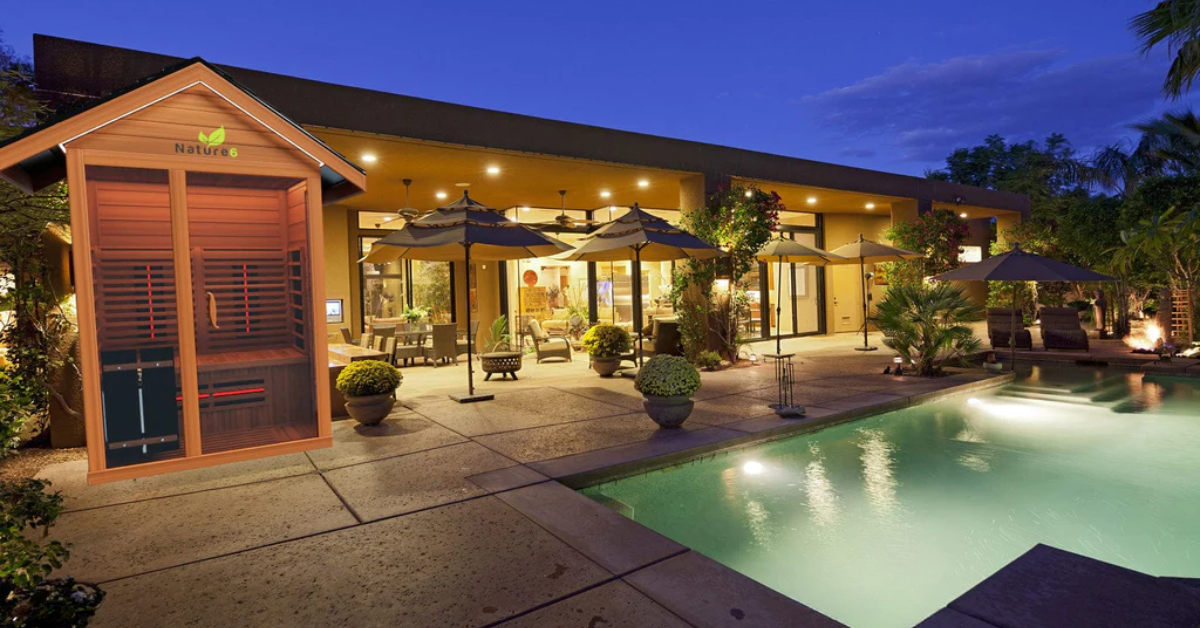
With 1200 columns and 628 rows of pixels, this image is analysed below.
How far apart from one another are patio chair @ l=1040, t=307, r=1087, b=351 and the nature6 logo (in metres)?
13.7

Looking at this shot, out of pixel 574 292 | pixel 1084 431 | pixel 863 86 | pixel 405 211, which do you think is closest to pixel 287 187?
pixel 405 211

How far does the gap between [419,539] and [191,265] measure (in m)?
3.14

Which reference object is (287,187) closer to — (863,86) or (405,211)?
(405,211)

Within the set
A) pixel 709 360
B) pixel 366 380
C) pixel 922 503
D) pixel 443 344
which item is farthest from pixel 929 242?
pixel 366 380

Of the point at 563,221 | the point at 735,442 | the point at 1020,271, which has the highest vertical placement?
the point at 563,221

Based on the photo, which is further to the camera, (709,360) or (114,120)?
(709,360)

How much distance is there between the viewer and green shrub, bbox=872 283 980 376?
991 cm

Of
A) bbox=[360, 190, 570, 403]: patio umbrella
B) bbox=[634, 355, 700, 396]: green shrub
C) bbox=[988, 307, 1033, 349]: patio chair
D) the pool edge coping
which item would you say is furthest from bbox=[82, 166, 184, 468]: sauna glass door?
bbox=[988, 307, 1033, 349]: patio chair

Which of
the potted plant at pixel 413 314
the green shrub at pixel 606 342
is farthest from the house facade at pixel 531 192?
the green shrub at pixel 606 342

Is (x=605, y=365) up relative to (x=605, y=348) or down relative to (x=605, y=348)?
down

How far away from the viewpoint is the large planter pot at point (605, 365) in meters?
10.5

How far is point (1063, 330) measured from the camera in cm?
1209

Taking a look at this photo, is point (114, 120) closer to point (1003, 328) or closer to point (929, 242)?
point (1003, 328)

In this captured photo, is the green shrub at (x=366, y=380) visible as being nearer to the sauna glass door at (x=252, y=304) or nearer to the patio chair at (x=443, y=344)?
the sauna glass door at (x=252, y=304)
